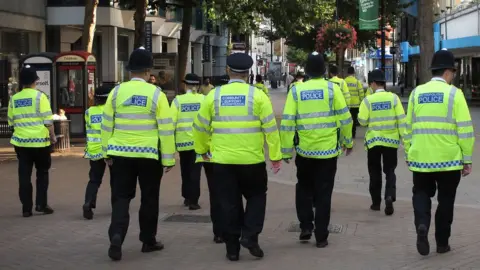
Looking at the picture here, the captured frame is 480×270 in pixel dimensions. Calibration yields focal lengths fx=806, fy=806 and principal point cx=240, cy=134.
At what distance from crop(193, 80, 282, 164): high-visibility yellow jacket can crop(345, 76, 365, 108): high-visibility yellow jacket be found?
39.7 ft

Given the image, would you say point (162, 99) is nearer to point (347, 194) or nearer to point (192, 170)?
point (192, 170)

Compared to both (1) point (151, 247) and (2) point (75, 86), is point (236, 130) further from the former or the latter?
(2) point (75, 86)

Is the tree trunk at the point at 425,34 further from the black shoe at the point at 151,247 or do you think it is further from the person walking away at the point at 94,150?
the black shoe at the point at 151,247

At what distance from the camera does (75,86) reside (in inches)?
814

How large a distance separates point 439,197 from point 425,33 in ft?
48.1

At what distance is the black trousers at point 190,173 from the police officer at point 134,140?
8.73ft

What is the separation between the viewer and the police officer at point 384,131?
32.6ft

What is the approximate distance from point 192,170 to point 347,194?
267cm

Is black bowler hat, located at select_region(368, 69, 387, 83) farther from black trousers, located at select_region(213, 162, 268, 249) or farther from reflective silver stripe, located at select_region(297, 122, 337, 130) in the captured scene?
black trousers, located at select_region(213, 162, 268, 249)

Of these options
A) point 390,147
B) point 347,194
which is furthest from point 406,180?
point 390,147

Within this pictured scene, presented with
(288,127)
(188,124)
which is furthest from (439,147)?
(188,124)

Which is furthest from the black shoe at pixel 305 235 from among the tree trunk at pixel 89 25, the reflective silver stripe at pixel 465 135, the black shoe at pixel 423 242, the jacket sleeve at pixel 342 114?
the tree trunk at pixel 89 25

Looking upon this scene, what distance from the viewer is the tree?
21.3 meters

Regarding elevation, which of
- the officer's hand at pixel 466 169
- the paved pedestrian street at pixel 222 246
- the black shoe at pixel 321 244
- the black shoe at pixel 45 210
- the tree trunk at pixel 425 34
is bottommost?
the paved pedestrian street at pixel 222 246
